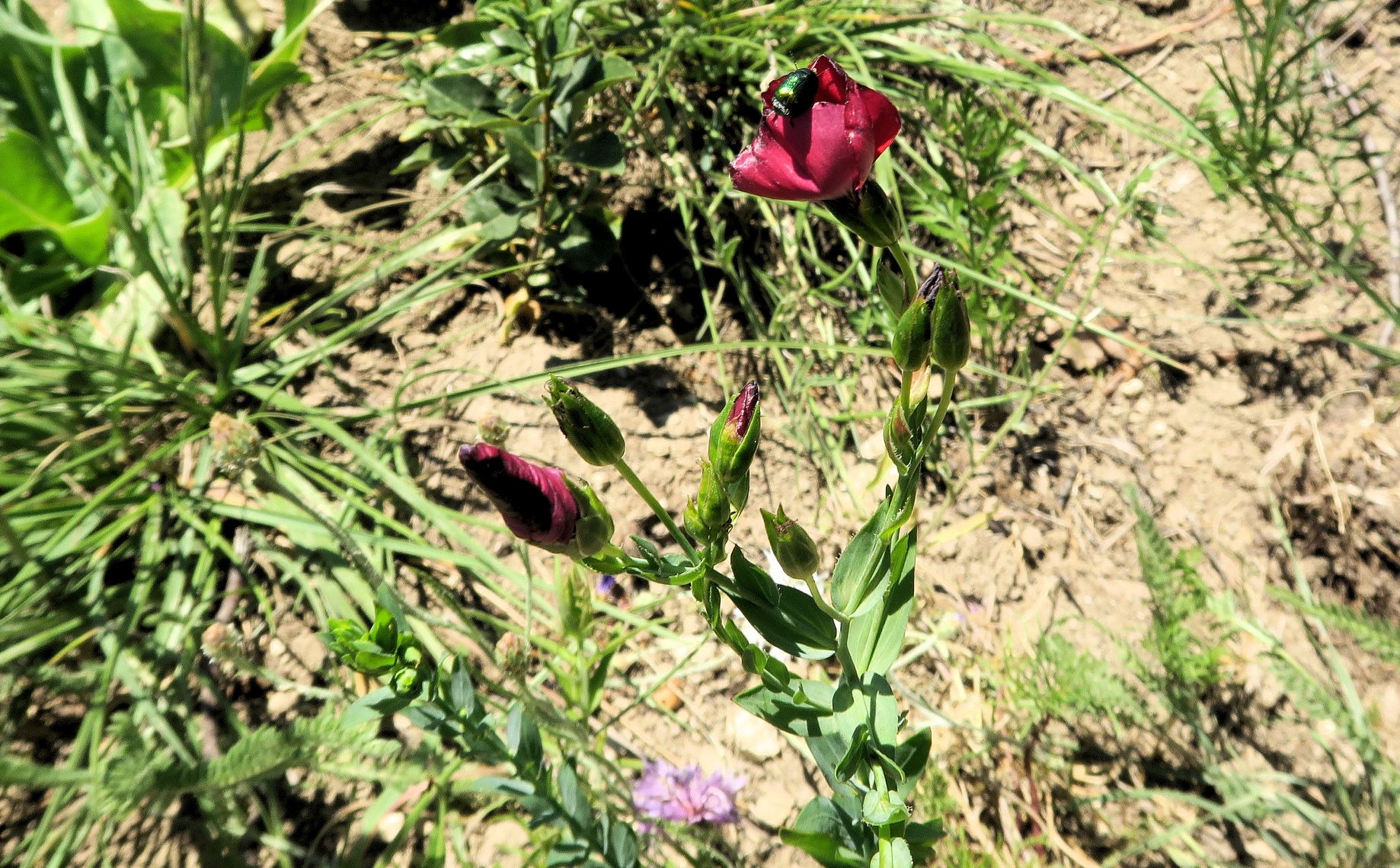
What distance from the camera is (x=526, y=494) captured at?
787mm

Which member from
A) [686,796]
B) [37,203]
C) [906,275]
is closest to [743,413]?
[906,275]

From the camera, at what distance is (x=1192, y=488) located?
1.78 metres

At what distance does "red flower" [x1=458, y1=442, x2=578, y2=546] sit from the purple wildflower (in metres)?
0.69

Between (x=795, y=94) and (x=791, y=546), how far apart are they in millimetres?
398

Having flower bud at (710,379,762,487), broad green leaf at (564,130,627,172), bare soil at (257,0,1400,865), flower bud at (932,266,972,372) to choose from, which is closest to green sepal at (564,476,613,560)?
flower bud at (710,379,762,487)

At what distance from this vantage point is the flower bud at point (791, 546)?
83cm

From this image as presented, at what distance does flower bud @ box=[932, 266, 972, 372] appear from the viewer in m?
0.81

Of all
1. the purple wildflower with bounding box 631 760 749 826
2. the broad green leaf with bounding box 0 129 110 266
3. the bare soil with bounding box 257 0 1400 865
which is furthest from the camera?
the broad green leaf with bounding box 0 129 110 266

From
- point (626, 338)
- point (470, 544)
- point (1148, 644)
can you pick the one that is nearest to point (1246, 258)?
point (1148, 644)

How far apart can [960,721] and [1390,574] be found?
2.86 feet

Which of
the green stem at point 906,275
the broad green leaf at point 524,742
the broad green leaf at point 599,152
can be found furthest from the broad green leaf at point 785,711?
the broad green leaf at point 599,152

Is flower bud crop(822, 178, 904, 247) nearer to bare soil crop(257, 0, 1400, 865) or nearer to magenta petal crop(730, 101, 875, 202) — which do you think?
magenta petal crop(730, 101, 875, 202)

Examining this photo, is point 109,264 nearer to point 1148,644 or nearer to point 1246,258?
point 1148,644

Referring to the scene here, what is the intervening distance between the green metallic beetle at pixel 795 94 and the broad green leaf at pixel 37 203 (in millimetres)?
1621
